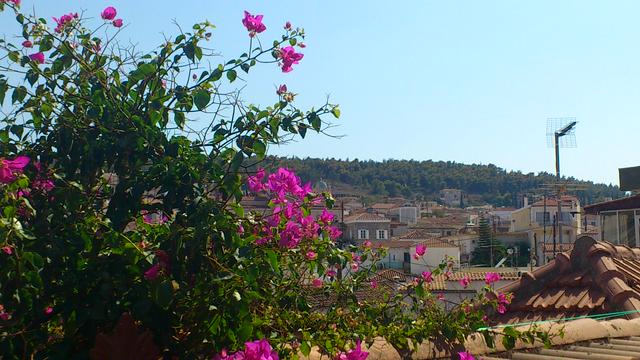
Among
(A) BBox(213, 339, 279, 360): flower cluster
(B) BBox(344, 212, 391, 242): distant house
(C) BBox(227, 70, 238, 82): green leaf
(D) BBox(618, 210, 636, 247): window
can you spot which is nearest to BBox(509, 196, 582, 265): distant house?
(B) BBox(344, 212, 391, 242): distant house

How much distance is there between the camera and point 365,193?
141 m

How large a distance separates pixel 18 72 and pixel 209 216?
1239mm

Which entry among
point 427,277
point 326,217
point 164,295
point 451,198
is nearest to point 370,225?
point 451,198

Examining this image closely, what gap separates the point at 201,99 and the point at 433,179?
15822 cm

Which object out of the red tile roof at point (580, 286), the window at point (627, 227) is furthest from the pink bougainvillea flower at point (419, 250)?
the window at point (627, 227)

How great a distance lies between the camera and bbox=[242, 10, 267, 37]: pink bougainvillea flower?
3447 mm

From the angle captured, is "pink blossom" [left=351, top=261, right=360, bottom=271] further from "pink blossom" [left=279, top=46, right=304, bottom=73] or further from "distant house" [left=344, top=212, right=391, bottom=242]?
"distant house" [left=344, top=212, right=391, bottom=242]

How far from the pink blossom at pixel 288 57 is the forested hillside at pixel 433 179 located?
126 metres

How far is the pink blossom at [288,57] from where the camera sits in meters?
3.55

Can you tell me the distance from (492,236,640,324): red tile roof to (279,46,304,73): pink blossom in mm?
4201

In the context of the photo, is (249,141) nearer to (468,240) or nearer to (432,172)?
(468,240)

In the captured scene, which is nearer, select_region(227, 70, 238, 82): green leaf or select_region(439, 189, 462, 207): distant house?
select_region(227, 70, 238, 82): green leaf

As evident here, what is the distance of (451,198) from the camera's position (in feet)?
488

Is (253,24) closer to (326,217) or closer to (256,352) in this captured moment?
(326,217)
